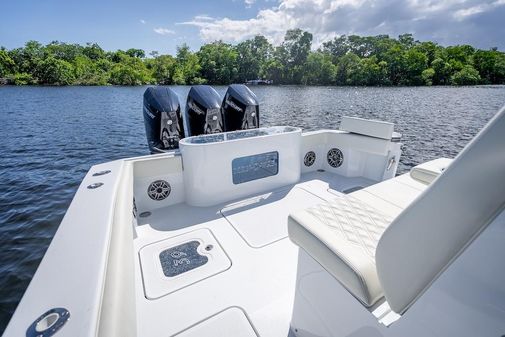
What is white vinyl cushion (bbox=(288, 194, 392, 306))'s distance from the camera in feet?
2.55

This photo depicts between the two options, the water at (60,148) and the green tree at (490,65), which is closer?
the water at (60,148)

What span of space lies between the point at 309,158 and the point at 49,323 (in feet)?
8.88

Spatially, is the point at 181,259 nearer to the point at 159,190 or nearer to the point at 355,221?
the point at 159,190

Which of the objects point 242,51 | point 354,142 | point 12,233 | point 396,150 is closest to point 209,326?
point 354,142

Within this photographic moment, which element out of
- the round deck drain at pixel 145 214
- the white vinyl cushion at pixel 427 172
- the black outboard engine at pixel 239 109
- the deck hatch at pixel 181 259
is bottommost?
the deck hatch at pixel 181 259

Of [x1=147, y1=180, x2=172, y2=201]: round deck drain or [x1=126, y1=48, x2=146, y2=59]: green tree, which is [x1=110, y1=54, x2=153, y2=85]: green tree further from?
[x1=147, y1=180, x2=172, y2=201]: round deck drain

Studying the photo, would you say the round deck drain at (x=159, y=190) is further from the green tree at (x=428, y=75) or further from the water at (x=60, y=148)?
the green tree at (x=428, y=75)

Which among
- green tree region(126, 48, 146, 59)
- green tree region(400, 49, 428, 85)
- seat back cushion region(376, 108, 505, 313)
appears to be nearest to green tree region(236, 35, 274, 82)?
green tree region(400, 49, 428, 85)

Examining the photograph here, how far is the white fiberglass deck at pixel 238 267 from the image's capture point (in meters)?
1.21

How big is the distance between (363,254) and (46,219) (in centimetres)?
463

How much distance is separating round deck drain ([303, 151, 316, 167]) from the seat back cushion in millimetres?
2283

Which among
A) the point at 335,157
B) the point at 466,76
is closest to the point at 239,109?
the point at 335,157

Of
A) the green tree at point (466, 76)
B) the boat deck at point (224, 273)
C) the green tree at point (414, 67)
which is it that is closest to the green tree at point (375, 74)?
the green tree at point (414, 67)

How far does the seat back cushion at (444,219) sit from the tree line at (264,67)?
136 ft
